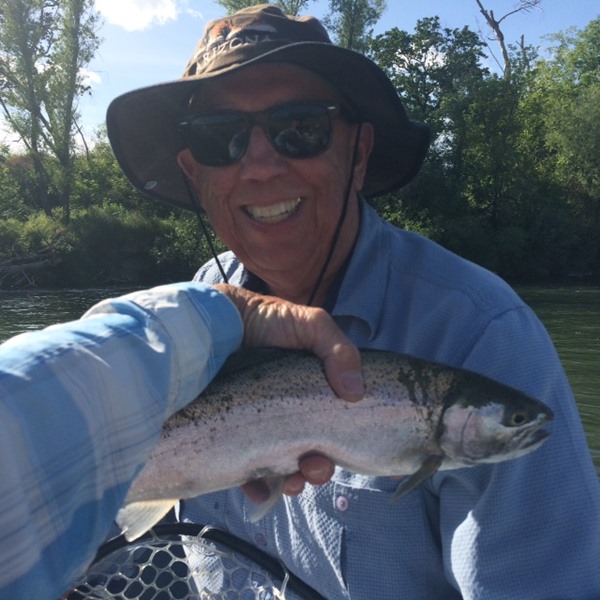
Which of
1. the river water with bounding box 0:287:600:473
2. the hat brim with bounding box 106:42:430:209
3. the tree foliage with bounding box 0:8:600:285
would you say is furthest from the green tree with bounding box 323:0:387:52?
the hat brim with bounding box 106:42:430:209

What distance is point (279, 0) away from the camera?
32.6 m

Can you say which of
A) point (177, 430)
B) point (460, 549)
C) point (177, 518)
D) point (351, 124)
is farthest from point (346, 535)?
point (351, 124)

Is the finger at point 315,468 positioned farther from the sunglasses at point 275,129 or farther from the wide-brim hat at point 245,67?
the wide-brim hat at point 245,67

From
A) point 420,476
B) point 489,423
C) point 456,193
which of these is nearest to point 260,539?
point 420,476

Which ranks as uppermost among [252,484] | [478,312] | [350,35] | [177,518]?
[350,35]

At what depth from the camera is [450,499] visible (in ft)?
6.66

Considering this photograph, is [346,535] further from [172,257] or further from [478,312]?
[172,257]

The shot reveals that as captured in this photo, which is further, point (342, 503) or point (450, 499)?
point (342, 503)

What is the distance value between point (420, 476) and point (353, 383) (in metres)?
0.31

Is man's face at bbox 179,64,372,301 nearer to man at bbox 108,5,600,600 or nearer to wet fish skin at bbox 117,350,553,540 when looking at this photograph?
man at bbox 108,5,600,600

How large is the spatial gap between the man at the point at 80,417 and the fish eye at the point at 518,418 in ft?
2.72

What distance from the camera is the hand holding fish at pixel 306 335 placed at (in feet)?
5.94

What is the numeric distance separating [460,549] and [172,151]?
7.00 ft

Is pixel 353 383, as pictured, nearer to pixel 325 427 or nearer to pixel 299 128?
pixel 325 427
